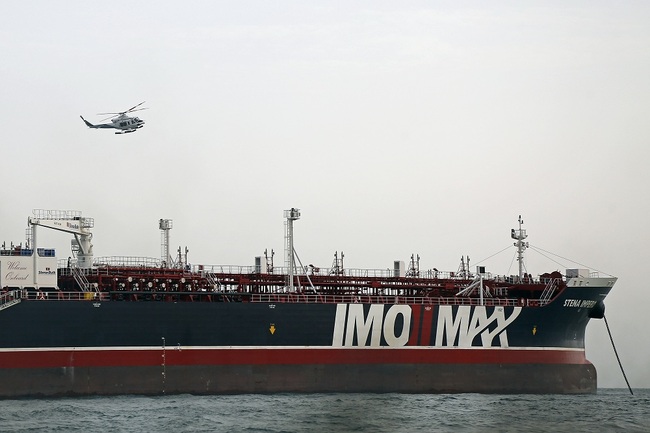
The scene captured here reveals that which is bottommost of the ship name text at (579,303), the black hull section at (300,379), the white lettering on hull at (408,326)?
the black hull section at (300,379)

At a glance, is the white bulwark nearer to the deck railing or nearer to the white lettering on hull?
the deck railing

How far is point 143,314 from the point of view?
60.1 m

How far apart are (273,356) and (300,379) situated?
210cm

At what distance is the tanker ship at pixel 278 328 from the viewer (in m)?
58.5

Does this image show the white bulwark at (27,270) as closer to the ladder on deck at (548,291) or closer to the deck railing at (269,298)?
the deck railing at (269,298)

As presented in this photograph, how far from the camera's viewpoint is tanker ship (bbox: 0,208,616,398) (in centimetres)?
5847

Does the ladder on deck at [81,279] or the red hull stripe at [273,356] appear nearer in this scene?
the red hull stripe at [273,356]

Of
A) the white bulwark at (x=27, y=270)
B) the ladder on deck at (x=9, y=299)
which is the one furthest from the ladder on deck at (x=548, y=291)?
the ladder on deck at (x=9, y=299)

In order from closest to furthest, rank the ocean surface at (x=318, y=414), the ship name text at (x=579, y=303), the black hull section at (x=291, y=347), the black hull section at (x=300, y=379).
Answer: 1. the ocean surface at (x=318, y=414)
2. the black hull section at (x=300, y=379)
3. the black hull section at (x=291, y=347)
4. the ship name text at (x=579, y=303)

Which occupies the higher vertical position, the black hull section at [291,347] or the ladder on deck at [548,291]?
the ladder on deck at [548,291]

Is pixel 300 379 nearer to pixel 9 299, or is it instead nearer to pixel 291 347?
pixel 291 347

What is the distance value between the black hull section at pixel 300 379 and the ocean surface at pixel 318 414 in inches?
39.6

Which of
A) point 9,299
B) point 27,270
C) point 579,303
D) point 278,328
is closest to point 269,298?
point 278,328

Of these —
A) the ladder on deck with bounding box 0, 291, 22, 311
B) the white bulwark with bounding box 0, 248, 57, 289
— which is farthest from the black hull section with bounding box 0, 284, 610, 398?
the white bulwark with bounding box 0, 248, 57, 289
